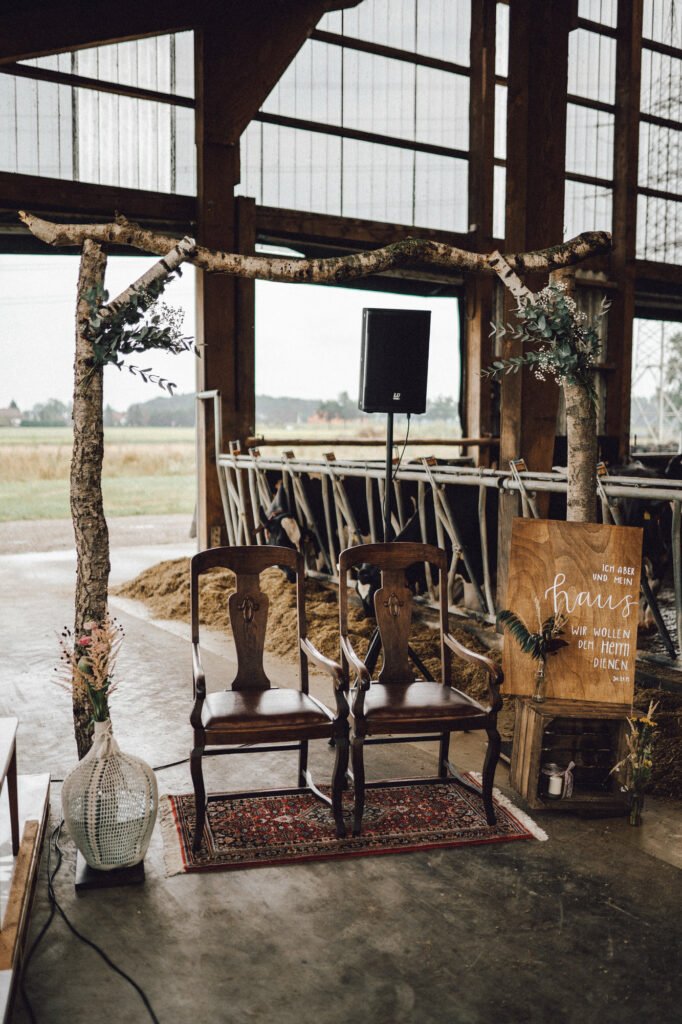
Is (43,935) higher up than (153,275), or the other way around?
(153,275)

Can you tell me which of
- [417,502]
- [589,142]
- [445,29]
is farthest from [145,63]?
[589,142]

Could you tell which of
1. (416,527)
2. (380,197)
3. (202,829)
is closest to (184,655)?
(416,527)

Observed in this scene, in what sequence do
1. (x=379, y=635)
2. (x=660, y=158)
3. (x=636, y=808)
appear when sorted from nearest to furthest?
1. (x=636, y=808)
2. (x=379, y=635)
3. (x=660, y=158)

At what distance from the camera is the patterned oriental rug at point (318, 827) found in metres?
2.73

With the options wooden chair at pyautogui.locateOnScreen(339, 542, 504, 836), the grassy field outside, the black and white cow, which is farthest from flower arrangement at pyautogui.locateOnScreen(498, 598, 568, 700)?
the grassy field outside

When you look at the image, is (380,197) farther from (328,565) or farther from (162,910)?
(162,910)

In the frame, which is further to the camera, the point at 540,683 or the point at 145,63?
the point at 145,63

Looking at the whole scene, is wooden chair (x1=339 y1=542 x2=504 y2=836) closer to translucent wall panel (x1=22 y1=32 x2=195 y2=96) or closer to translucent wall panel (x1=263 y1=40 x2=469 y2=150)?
translucent wall panel (x1=22 y1=32 x2=195 y2=96)

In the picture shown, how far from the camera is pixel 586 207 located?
382 inches

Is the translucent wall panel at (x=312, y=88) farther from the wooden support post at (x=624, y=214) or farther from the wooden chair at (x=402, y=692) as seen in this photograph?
the wooden chair at (x=402, y=692)

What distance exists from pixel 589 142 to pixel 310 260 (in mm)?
7702

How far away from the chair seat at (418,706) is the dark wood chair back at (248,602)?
347 mm

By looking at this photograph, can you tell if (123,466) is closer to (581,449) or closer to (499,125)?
(499,125)

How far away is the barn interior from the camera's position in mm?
2170
